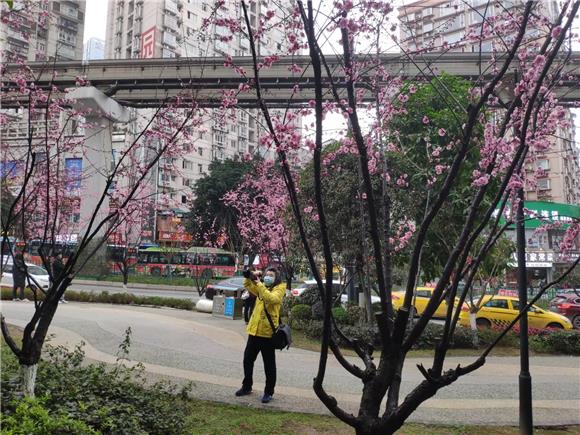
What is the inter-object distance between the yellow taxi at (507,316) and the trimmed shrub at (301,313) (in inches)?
223

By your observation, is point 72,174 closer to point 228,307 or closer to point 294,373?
point 228,307

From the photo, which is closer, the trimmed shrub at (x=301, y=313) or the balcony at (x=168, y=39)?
the trimmed shrub at (x=301, y=313)

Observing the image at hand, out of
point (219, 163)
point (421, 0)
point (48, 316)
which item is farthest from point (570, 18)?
point (219, 163)

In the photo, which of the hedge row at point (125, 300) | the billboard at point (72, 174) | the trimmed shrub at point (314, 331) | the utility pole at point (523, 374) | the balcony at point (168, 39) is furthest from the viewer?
the balcony at point (168, 39)

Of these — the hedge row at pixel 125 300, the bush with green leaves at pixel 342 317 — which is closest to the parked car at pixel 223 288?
the hedge row at pixel 125 300

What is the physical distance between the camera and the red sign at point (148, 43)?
54591 millimetres

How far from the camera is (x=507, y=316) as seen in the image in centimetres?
1658

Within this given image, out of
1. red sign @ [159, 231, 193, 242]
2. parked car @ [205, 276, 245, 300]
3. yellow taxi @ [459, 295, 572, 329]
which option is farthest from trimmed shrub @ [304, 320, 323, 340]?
red sign @ [159, 231, 193, 242]

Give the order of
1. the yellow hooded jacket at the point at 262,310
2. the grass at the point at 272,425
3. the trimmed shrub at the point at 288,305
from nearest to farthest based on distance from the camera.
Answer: the grass at the point at 272,425 < the yellow hooded jacket at the point at 262,310 < the trimmed shrub at the point at 288,305

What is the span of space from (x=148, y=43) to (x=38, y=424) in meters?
58.6

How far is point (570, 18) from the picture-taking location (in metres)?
2.64

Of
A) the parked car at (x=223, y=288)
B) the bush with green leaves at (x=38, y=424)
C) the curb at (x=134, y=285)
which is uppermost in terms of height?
the bush with green leaves at (x=38, y=424)

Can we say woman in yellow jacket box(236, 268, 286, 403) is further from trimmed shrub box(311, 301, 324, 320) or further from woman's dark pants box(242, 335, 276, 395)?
trimmed shrub box(311, 301, 324, 320)

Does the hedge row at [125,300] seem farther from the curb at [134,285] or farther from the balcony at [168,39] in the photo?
the balcony at [168,39]
